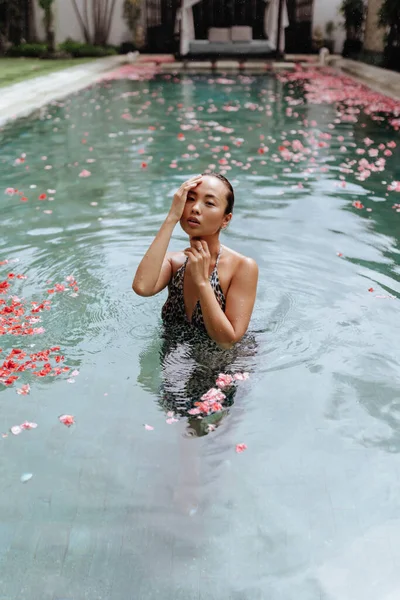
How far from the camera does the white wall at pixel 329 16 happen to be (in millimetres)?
25109

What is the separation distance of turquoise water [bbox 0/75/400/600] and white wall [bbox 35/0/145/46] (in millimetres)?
21012

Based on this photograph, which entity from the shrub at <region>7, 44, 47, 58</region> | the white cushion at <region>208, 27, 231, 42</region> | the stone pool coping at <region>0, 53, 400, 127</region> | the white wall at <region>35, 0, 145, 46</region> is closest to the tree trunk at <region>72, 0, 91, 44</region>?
the white wall at <region>35, 0, 145, 46</region>

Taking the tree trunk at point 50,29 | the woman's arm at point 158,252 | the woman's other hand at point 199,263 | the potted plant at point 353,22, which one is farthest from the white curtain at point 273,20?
the woman's other hand at point 199,263

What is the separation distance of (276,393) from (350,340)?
84 cm

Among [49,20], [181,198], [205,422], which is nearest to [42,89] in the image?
[49,20]

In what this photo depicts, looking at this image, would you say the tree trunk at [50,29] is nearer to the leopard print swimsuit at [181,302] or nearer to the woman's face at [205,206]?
the leopard print swimsuit at [181,302]

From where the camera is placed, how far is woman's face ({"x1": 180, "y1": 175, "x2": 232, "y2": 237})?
118 inches

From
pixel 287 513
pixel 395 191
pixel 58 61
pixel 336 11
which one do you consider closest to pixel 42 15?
pixel 58 61

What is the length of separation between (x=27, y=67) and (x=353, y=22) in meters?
12.0

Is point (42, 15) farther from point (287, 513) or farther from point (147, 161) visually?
point (287, 513)

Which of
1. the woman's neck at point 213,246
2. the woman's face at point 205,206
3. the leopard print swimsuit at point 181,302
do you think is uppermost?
the woman's face at point 205,206

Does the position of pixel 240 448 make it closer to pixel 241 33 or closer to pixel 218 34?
pixel 241 33

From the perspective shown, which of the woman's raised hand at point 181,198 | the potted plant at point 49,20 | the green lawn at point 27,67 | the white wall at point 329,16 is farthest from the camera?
the white wall at point 329,16

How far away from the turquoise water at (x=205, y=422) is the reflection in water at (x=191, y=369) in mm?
11
